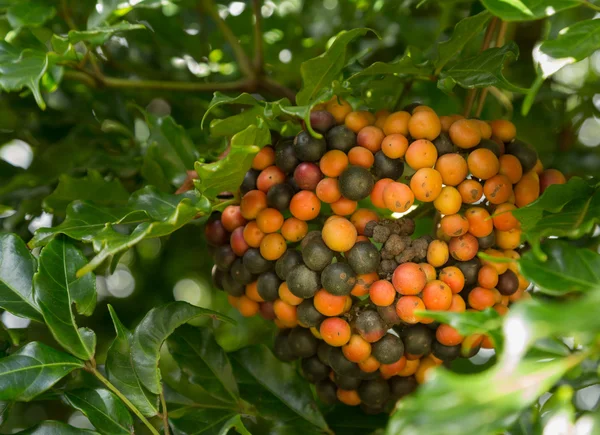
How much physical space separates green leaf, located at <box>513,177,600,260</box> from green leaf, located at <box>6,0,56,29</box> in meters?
0.58

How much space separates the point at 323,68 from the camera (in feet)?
2.39

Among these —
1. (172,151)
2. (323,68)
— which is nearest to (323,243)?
(323,68)

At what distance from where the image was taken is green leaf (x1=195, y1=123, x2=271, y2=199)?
64 centimetres

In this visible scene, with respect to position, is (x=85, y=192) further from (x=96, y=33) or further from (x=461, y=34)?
(x=461, y=34)

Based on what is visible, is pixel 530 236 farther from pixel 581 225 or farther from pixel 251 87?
pixel 251 87

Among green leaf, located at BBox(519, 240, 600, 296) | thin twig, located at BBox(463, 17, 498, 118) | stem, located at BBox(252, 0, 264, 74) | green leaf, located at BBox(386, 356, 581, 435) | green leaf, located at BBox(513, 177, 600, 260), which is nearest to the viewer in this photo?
green leaf, located at BBox(386, 356, 581, 435)

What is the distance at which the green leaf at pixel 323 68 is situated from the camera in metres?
0.71

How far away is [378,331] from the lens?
2.22 ft

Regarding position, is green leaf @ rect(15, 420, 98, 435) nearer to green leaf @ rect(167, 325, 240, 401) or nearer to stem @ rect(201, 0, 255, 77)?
green leaf @ rect(167, 325, 240, 401)

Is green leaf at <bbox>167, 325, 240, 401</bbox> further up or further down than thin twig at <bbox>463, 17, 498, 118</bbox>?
further down

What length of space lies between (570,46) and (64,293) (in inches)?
20.8

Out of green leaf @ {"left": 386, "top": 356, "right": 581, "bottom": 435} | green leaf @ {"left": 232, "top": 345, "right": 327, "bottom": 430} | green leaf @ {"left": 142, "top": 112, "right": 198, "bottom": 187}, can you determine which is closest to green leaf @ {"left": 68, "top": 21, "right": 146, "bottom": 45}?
green leaf @ {"left": 142, "top": 112, "right": 198, "bottom": 187}

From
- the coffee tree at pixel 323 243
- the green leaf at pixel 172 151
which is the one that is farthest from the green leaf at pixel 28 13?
the green leaf at pixel 172 151

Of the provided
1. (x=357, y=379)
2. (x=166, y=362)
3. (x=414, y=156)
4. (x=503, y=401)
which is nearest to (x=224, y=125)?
(x=414, y=156)
